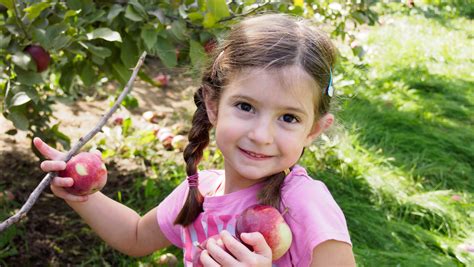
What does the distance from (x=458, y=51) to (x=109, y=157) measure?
4.31 meters

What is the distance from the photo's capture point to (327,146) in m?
3.18

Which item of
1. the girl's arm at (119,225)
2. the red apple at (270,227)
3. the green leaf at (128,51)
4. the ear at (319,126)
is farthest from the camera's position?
the green leaf at (128,51)

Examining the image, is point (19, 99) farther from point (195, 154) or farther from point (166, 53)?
point (195, 154)

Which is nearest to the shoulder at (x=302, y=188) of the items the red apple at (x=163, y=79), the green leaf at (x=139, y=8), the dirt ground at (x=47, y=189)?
the dirt ground at (x=47, y=189)

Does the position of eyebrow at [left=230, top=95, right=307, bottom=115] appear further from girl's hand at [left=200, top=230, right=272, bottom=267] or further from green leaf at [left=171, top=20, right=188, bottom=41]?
green leaf at [left=171, top=20, right=188, bottom=41]

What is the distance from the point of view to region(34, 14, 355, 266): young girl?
1.32 m

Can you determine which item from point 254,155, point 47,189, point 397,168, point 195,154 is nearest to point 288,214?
point 254,155

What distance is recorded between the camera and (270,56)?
1.37m

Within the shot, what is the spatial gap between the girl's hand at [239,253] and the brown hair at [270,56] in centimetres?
19

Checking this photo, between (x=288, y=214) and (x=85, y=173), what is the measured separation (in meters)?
→ 0.50

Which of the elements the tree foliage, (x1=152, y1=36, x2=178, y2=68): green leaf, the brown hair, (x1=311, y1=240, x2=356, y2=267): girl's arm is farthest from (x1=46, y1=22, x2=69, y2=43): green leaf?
(x1=311, y1=240, x2=356, y2=267): girl's arm

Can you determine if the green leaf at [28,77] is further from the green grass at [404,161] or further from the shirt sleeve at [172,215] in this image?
the green grass at [404,161]

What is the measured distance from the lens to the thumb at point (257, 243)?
4.02ft

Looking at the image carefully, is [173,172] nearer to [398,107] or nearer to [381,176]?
[381,176]
